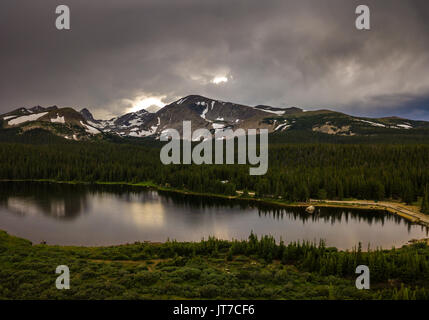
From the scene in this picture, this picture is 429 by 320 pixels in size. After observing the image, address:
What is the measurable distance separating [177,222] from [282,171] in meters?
66.9

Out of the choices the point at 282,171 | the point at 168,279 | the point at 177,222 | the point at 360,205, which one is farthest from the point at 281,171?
the point at 168,279

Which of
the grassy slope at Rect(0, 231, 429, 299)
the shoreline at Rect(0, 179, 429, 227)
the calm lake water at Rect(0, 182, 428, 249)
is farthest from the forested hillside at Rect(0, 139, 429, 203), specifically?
the grassy slope at Rect(0, 231, 429, 299)

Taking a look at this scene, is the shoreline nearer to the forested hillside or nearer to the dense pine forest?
the forested hillside

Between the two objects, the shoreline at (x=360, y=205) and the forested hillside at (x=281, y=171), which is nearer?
the shoreline at (x=360, y=205)

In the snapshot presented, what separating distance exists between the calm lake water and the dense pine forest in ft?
47.6

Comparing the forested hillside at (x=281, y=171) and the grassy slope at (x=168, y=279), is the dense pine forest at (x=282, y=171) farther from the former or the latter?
the grassy slope at (x=168, y=279)

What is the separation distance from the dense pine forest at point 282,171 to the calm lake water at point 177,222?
572 inches

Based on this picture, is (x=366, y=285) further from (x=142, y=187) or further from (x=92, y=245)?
(x=142, y=187)

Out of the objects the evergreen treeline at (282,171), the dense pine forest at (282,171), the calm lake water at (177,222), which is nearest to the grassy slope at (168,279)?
the calm lake water at (177,222)

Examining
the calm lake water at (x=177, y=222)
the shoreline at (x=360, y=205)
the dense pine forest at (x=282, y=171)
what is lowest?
the calm lake water at (x=177, y=222)

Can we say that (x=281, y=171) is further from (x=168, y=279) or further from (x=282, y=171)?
(x=168, y=279)

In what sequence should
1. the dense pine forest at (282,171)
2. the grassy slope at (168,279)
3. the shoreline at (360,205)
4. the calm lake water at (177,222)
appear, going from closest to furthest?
the grassy slope at (168,279)
the calm lake water at (177,222)
the shoreline at (360,205)
the dense pine forest at (282,171)

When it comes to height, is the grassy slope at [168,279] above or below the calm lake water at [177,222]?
above

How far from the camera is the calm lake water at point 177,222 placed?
5553 cm
